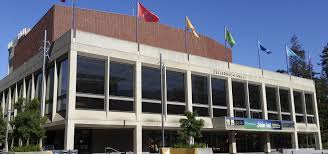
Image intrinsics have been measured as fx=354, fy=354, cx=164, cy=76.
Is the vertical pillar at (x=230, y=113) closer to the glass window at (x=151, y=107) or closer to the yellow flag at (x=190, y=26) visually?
the yellow flag at (x=190, y=26)

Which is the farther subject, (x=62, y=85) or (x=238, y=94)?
(x=238, y=94)

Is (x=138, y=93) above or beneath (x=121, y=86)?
beneath

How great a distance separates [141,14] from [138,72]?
6.22 m

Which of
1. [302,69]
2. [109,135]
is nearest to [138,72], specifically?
[109,135]

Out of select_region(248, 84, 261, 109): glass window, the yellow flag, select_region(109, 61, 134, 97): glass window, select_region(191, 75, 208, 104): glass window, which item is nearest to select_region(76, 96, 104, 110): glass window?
select_region(109, 61, 134, 97): glass window

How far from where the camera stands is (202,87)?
43812 millimetres

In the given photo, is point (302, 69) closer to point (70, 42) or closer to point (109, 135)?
point (109, 135)

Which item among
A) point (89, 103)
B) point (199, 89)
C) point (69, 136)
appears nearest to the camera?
point (69, 136)

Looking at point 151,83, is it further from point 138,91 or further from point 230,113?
point 230,113

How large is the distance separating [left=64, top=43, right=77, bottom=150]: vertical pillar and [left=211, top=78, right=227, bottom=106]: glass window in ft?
62.9

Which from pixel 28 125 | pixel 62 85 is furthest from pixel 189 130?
pixel 28 125

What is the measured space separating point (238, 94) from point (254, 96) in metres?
3.79

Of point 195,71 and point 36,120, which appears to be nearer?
point 36,120

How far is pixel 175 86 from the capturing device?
4097 centimetres
